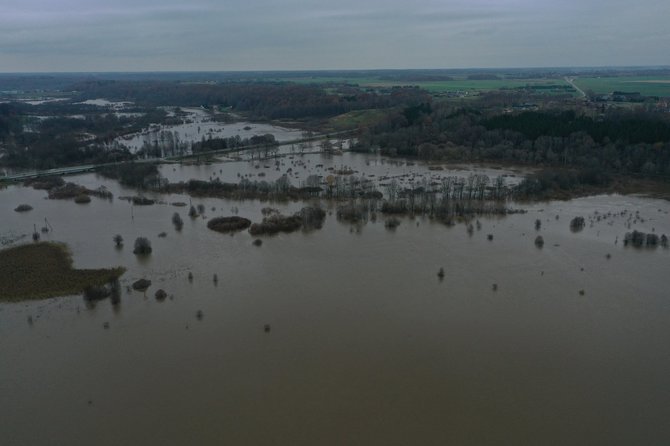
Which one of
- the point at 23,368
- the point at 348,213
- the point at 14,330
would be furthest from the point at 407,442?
the point at 348,213

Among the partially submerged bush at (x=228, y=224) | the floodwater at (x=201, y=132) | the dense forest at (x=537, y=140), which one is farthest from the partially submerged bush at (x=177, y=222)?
the floodwater at (x=201, y=132)

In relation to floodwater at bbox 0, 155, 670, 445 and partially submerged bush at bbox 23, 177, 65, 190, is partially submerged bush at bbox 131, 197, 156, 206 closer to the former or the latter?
floodwater at bbox 0, 155, 670, 445

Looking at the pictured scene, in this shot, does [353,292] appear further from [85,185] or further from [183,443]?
[85,185]

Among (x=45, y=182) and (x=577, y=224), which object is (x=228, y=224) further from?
(x=45, y=182)

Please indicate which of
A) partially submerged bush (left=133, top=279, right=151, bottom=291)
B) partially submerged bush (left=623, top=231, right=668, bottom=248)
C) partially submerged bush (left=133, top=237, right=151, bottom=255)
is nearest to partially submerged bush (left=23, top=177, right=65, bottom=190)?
partially submerged bush (left=133, top=237, right=151, bottom=255)

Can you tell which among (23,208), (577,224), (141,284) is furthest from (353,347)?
(23,208)

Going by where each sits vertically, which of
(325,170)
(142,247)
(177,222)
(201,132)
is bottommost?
(142,247)
